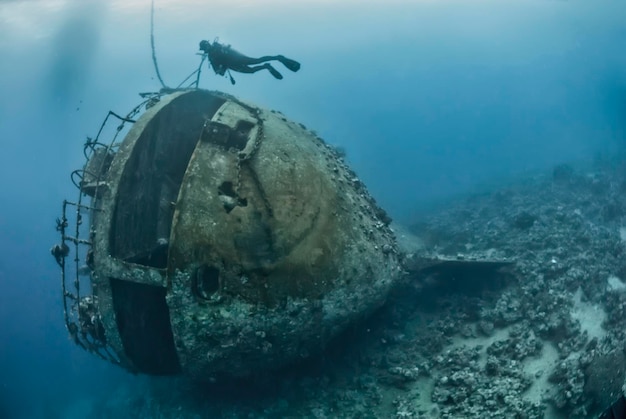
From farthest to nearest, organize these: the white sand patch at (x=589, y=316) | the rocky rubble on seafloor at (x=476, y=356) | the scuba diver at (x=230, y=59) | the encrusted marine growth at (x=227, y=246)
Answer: the white sand patch at (x=589, y=316)
the scuba diver at (x=230, y=59)
the rocky rubble on seafloor at (x=476, y=356)
the encrusted marine growth at (x=227, y=246)

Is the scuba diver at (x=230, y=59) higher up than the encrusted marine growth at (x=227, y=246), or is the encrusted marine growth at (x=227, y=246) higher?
the scuba diver at (x=230, y=59)

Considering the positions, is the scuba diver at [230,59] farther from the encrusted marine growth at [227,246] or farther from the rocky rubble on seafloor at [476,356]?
the rocky rubble on seafloor at [476,356]

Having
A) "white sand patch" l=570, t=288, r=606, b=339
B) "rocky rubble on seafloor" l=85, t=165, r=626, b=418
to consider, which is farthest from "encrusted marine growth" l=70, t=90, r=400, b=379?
"white sand patch" l=570, t=288, r=606, b=339

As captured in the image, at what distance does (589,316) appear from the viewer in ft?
29.8

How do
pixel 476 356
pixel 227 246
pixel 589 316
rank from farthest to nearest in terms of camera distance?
pixel 589 316 < pixel 476 356 < pixel 227 246

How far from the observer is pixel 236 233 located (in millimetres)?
6895

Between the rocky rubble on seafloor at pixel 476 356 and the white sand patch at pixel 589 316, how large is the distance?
28 millimetres

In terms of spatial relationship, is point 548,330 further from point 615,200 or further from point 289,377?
point 615,200

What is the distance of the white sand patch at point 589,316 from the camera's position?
8.62 meters

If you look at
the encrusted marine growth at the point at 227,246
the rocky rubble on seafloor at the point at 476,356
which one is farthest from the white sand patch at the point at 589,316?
the encrusted marine growth at the point at 227,246

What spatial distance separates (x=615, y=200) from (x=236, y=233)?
1581 centimetres

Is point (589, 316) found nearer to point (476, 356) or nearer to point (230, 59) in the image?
point (476, 356)

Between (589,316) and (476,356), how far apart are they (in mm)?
2836

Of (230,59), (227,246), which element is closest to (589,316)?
(227,246)
